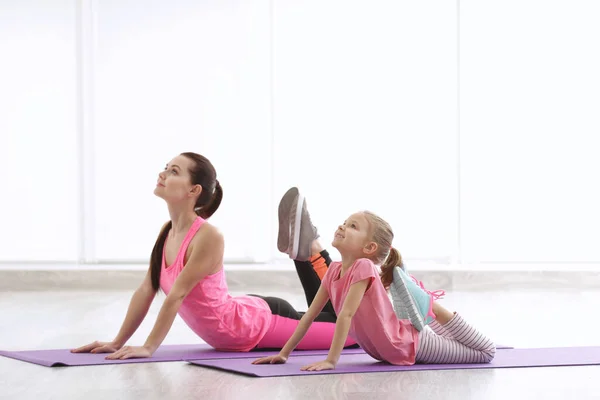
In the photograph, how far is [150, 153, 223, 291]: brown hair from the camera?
316cm

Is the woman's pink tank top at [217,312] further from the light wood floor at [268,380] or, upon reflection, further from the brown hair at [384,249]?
the brown hair at [384,249]

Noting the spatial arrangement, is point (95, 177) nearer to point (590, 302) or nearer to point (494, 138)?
point (494, 138)

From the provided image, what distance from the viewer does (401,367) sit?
2873 millimetres

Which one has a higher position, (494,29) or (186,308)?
(494,29)

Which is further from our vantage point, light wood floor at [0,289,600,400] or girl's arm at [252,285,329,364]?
girl's arm at [252,285,329,364]

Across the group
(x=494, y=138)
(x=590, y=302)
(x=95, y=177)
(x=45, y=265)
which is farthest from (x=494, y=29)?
(x=45, y=265)

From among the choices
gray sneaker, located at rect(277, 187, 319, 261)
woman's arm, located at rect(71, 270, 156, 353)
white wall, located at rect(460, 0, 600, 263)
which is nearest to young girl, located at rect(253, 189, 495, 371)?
woman's arm, located at rect(71, 270, 156, 353)

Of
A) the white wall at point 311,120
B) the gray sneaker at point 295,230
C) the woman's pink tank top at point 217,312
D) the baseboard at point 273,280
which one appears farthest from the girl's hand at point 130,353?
the white wall at point 311,120

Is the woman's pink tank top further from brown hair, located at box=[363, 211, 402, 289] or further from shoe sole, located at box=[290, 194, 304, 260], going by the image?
brown hair, located at box=[363, 211, 402, 289]

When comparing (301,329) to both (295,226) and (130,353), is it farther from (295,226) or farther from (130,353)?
(295,226)

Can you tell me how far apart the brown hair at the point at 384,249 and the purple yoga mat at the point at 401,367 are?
295 millimetres

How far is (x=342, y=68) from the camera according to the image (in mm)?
7285

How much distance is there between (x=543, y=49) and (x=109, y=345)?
206 inches

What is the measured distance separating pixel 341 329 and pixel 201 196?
0.76 m
